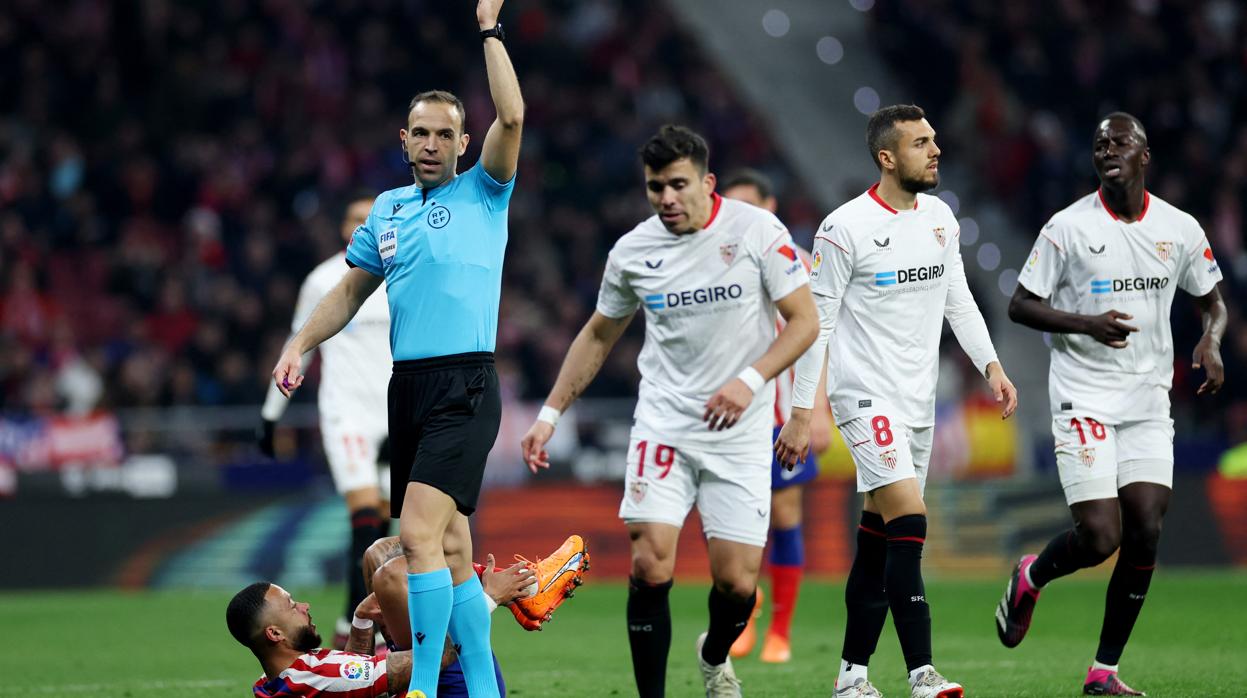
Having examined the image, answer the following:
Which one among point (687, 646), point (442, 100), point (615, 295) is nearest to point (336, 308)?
point (442, 100)

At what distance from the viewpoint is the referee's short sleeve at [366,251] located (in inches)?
270

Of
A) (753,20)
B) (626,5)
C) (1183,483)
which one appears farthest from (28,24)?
(1183,483)

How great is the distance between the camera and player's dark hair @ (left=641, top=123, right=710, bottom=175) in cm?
643

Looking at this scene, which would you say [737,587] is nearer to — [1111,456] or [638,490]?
[638,490]

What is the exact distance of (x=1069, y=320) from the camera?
7.71 metres

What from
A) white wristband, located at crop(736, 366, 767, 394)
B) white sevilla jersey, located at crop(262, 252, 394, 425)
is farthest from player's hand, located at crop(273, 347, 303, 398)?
white sevilla jersey, located at crop(262, 252, 394, 425)

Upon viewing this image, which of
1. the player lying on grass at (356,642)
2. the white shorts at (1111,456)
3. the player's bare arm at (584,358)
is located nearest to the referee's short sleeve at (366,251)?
the player's bare arm at (584,358)

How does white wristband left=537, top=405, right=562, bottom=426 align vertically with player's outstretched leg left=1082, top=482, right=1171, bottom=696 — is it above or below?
above

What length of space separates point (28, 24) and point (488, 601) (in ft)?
63.4

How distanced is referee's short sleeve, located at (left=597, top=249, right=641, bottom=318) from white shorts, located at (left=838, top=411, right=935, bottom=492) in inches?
46.0

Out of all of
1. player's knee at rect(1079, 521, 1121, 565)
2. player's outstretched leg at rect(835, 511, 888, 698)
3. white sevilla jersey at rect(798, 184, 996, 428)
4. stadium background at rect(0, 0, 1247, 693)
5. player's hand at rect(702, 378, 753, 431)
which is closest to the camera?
player's hand at rect(702, 378, 753, 431)

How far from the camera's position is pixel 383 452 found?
10258 millimetres

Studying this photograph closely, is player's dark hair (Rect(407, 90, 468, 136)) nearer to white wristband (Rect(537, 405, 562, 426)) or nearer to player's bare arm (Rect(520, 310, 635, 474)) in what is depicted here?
player's bare arm (Rect(520, 310, 635, 474))

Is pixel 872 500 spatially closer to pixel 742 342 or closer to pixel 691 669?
pixel 742 342
